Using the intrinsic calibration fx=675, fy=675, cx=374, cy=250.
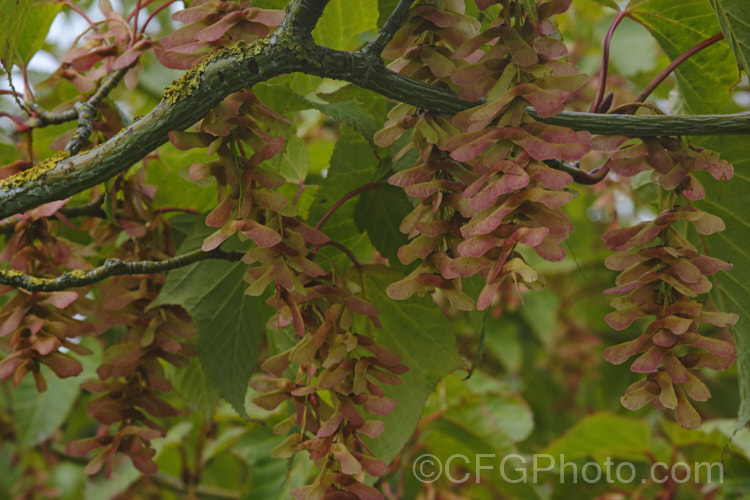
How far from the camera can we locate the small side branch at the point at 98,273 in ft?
2.33

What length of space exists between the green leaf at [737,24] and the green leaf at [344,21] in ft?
1.56

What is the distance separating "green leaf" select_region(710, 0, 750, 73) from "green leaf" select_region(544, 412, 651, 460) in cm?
91

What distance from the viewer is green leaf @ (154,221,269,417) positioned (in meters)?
0.88

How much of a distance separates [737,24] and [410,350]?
0.52 m

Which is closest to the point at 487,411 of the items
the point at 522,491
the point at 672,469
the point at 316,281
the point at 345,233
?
the point at 522,491

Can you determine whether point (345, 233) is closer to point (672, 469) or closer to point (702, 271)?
point (702, 271)

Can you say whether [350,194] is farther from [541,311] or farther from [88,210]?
[541,311]

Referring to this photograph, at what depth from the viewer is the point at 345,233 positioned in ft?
3.14

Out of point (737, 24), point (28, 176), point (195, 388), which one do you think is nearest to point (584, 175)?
point (737, 24)

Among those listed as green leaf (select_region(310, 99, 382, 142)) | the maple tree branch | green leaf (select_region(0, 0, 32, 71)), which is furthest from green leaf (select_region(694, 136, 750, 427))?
green leaf (select_region(0, 0, 32, 71))

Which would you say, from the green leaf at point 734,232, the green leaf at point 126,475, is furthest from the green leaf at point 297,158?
the green leaf at point 126,475

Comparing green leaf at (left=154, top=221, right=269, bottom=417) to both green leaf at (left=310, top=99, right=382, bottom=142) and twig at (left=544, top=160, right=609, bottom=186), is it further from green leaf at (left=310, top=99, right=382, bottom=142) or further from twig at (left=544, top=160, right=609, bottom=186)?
twig at (left=544, top=160, right=609, bottom=186)

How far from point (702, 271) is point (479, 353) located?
0.24 meters

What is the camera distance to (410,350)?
0.88 metres
